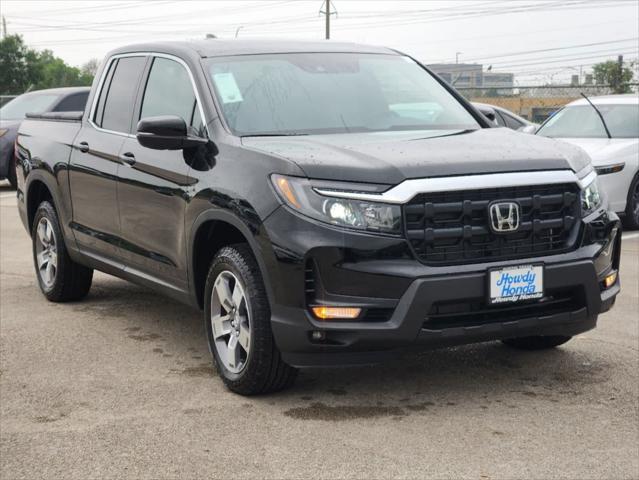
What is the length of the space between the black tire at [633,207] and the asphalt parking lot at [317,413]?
527cm

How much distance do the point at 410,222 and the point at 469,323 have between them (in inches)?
21.4

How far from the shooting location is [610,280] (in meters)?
5.32

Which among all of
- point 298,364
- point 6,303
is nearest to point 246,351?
point 298,364

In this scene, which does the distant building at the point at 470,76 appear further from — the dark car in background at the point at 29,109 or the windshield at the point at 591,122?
the dark car in background at the point at 29,109

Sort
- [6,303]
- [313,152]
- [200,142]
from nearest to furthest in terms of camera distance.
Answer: [313,152]
[200,142]
[6,303]

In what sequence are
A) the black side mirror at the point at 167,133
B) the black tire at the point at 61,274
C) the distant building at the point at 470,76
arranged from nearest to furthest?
the black side mirror at the point at 167,133, the black tire at the point at 61,274, the distant building at the point at 470,76

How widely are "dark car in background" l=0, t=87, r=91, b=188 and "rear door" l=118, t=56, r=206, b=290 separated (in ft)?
36.0

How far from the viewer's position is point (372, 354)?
4.80 meters

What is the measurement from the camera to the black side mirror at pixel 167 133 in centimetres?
545

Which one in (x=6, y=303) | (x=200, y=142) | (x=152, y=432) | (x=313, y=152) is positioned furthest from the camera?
(x=6, y=303)

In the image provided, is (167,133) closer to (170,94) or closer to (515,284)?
(170,94)

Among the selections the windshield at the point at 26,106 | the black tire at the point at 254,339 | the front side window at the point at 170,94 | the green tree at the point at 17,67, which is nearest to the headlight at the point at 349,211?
the black tire at the point at 254,339

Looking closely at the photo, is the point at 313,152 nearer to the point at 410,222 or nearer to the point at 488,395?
the point at 410,222

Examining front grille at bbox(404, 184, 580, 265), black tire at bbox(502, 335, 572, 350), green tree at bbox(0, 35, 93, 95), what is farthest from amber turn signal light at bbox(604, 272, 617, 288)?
green tree at bbox(0, 35, 93, 95)
